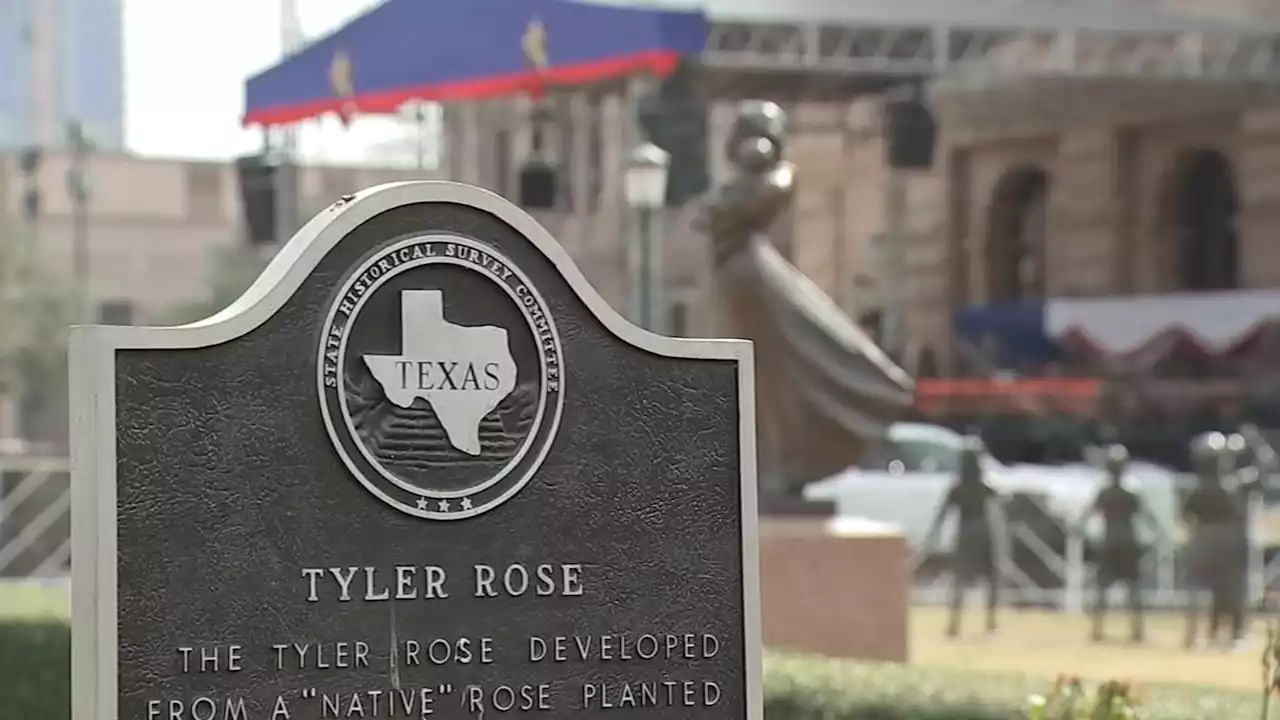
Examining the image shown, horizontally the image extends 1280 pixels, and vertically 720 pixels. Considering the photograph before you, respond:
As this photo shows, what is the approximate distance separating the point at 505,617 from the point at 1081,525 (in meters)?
14.5

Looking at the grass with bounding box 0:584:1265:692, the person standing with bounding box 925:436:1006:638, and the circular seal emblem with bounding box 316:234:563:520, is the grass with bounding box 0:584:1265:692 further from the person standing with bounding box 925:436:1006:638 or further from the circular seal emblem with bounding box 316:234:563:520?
the circular seal emblem with bounding box 316:234:563:520

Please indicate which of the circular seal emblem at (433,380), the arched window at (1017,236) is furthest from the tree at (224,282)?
the circular seal emblem at (433,380)

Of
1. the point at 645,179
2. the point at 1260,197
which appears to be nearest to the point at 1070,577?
the point at 645,179

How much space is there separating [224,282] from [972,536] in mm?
36591

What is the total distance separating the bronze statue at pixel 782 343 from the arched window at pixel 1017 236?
32.0m

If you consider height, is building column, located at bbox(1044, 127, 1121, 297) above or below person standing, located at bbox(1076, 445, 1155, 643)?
above

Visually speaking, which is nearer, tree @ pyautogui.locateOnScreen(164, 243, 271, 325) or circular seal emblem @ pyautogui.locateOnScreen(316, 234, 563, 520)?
circular seal emblem @ pyautogui.locateOnScreen(316, 234, 563, 520)

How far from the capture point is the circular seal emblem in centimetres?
503

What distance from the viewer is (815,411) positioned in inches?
504

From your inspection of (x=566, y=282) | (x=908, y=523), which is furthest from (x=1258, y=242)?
(x=566, y=282)

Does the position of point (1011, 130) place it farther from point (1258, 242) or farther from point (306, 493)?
point (306, 493)

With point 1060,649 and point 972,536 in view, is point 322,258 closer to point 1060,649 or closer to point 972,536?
point 1060,649

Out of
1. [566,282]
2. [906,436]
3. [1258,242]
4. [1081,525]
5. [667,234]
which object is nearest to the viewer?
[566,282]

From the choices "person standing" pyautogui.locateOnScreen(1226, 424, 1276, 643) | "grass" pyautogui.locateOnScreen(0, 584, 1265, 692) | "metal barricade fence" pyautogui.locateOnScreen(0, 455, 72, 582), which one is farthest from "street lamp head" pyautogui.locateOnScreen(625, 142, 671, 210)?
"metal barricade fence" pyautogui.locateOnScreen(0, 455, 72, 582)
